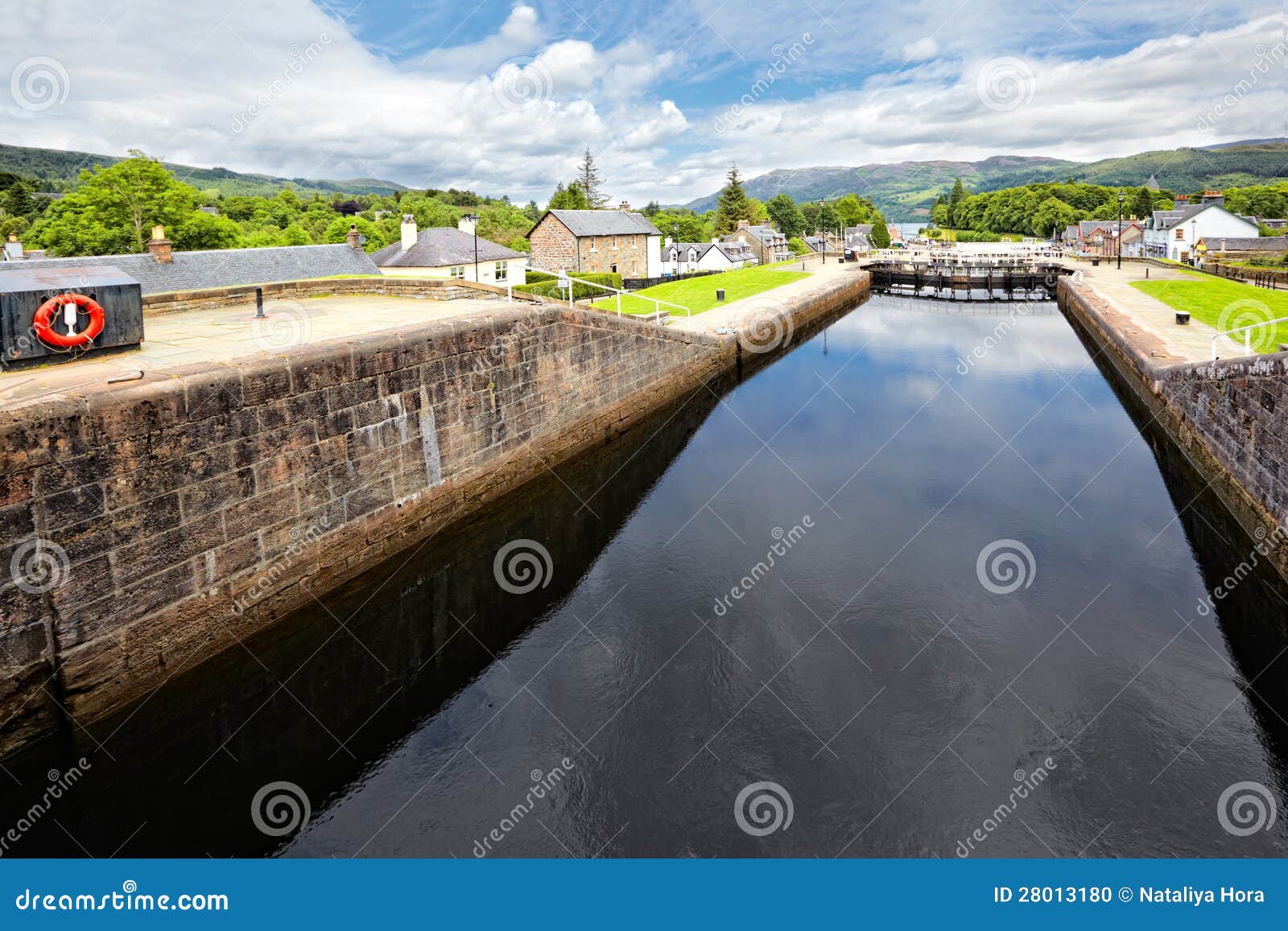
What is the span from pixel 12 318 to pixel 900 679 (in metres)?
12.6

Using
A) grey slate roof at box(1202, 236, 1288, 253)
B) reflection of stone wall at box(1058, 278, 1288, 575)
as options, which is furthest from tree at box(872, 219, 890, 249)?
reflection of stone wall at box(1058, 278, 1288, 575)

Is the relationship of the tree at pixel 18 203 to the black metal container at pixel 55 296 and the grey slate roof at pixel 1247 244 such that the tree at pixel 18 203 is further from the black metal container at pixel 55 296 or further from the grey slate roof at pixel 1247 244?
the grey slate roof at pixel 1247 244

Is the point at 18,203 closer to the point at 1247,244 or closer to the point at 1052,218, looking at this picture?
the point at 1247,244

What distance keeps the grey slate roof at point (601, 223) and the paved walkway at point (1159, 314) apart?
38.0m

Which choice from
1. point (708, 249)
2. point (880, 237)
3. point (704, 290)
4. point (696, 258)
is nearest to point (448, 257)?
point (704, 290)

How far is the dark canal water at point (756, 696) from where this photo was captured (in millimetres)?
7562

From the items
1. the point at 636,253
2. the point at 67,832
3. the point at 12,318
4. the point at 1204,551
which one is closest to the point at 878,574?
the point at 1204,551

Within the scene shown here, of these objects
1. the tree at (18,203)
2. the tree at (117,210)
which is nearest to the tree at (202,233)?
the tree at (117,210)

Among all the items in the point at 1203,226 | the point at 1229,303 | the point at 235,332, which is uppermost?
the point at 1203,226

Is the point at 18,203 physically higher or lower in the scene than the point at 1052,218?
lower

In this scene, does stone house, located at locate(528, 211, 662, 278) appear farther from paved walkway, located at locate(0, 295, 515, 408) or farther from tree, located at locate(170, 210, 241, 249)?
paved walkway, located at locate(0, 295, 515, 408)

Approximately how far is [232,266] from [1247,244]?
94.7 m

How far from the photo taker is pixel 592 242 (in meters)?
68.1

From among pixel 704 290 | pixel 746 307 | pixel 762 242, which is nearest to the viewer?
pixel 746 307
